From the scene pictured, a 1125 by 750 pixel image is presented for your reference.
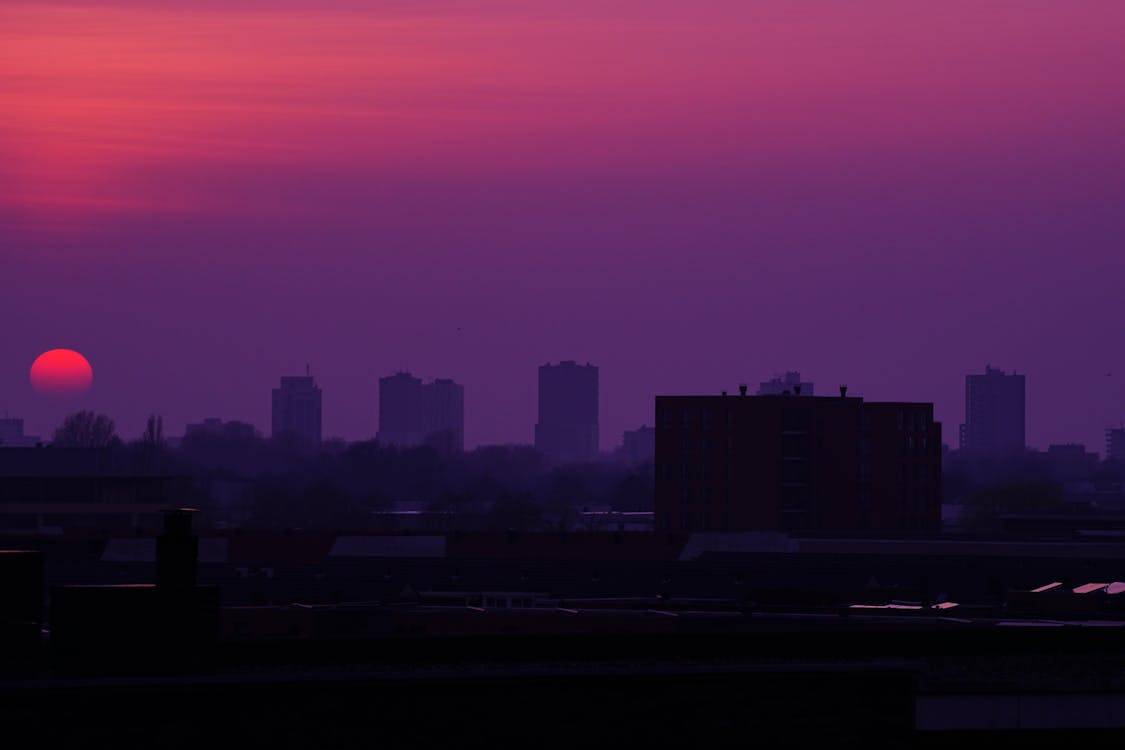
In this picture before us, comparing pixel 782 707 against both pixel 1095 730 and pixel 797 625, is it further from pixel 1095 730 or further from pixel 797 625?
pixel 797 625

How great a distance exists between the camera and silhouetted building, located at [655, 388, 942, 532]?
473ft

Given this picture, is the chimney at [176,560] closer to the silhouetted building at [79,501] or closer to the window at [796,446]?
the window at [796,446]

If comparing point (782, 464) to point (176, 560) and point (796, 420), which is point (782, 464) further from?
point (176, 560)

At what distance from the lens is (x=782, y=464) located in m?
144

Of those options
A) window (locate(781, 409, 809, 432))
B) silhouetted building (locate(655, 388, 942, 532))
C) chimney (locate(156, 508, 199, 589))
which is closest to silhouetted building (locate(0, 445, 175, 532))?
silhouetted building (locate(655, 388, 942, 532))

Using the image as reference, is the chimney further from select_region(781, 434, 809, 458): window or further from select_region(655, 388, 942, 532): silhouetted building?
select_region(781, 434, 809, 458): window

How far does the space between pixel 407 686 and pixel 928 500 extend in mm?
128794

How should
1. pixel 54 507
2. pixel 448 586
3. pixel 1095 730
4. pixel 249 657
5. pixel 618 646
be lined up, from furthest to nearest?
pixel 54 507
pixel 448 586
pixel 618 646
pixel 249 657
pixel 1095 730

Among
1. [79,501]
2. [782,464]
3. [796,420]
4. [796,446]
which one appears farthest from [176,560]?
[79,501]

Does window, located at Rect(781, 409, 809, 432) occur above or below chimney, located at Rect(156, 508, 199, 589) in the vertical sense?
above

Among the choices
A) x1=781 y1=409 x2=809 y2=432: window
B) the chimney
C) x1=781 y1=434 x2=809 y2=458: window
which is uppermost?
x1=781 y1=409 x2=809 y2=432: window

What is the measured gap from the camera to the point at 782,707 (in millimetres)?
25297

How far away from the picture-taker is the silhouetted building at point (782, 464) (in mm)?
144250

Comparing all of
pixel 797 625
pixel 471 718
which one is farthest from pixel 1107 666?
pixel 797 625
